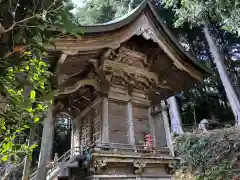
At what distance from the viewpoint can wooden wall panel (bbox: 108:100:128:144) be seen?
549cm

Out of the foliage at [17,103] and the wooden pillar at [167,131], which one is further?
the wooden pillar at [167,131]

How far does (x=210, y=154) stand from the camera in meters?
12.0

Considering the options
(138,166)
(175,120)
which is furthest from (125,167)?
(175,120)

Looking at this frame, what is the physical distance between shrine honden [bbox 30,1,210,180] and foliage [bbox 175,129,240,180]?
19.7 feet

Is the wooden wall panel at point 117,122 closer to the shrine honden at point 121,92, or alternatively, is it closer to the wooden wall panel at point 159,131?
the shrine honden at point 121,92

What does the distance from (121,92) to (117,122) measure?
2.83 ft

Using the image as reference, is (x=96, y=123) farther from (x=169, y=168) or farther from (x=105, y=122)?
(x=169, y=168)

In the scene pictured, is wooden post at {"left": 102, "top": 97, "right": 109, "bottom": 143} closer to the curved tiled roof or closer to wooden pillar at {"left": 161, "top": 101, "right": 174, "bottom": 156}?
wooden pillar at {"left": 161, "top": 101, "right": 174, "bottom": 156}

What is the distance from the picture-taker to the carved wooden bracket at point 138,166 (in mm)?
4961

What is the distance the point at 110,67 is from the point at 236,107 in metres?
13.8

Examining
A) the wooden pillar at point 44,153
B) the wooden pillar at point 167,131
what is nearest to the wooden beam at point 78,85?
the wooden pillar at point 44,153

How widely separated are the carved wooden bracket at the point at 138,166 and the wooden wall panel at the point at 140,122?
800mm

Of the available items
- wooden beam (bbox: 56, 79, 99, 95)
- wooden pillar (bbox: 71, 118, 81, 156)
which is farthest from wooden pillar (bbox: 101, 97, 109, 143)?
wooden pillar (bbox: 71, 118, 81, 156)

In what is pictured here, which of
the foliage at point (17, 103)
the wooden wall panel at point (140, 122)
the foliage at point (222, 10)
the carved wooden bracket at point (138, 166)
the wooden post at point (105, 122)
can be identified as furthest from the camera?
the foliage at point (222, 10)
